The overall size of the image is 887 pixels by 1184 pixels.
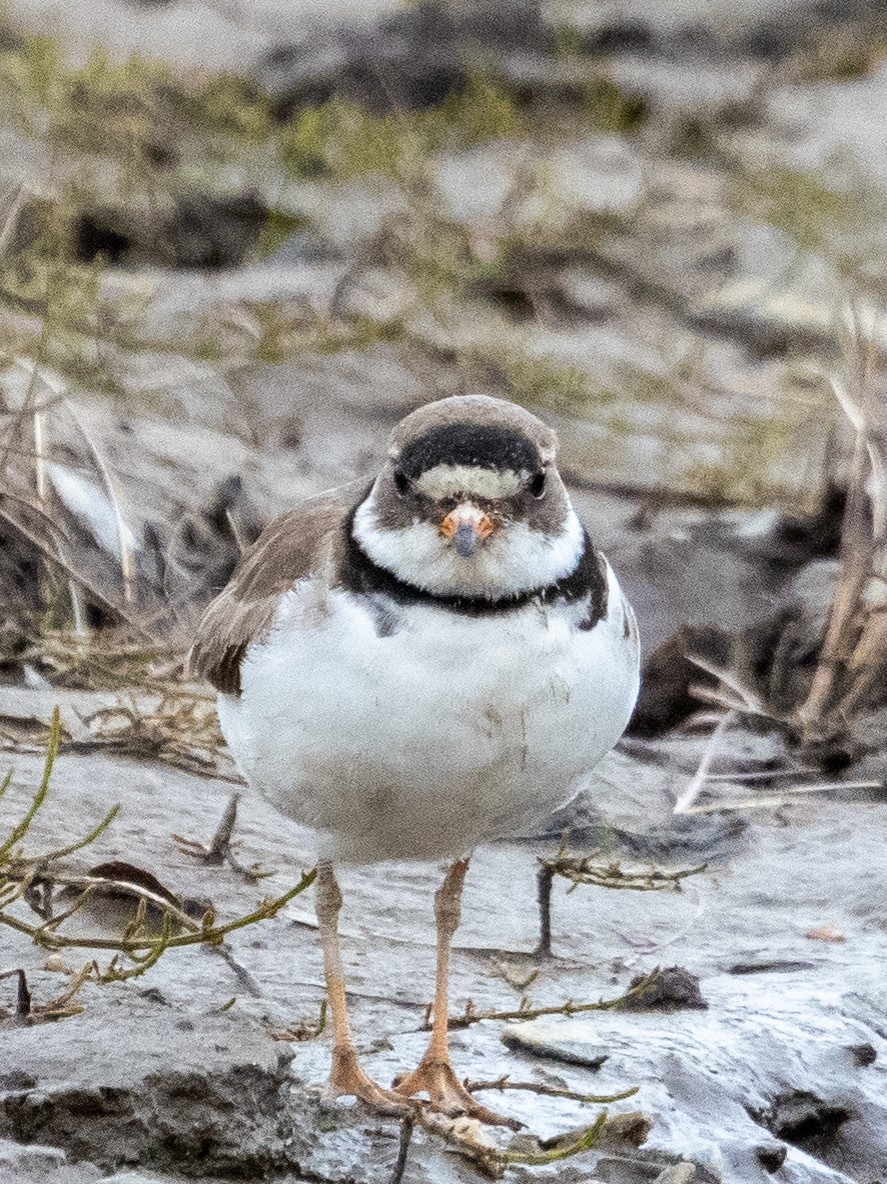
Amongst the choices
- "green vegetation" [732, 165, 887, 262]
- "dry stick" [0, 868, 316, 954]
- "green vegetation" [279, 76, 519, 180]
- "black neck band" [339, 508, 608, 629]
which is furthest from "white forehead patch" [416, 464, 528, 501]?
"green vegetation" [732, 165, 887, 262]

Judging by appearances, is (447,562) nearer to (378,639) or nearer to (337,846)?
(378,639)

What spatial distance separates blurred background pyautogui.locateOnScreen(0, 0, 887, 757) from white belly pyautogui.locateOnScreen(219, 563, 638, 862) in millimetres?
2285

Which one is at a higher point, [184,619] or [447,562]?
[447,562]

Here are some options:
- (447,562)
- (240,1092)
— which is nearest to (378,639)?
(447,562)

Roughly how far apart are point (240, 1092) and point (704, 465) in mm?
5436

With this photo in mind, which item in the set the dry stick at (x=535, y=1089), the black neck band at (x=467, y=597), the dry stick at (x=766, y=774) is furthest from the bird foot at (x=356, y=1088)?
the dry stick at (x=766, y=774)

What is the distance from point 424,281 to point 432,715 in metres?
6.29

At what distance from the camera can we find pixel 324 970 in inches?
171

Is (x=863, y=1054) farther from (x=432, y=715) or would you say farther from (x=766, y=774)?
(x=766, y=774)

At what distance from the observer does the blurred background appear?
267 inches

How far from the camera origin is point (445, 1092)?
12.7 ft

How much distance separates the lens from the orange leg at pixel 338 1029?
376 centimetres

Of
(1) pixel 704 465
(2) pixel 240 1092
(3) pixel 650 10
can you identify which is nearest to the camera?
(2) pixel 240 1092

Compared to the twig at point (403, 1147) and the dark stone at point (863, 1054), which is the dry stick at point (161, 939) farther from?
the dark stone at point (863, 1054)
